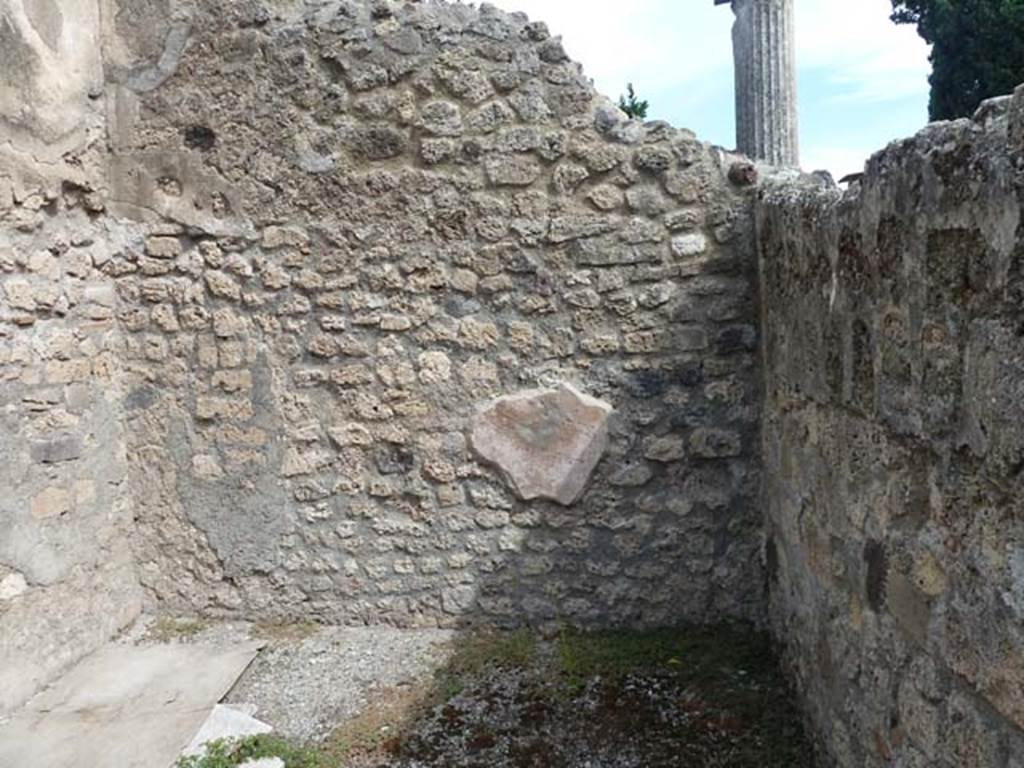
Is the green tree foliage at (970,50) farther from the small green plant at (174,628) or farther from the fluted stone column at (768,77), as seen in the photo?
the small green plant at (174,628)

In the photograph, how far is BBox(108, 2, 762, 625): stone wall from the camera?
3.10m

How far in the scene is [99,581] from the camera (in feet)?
10.5

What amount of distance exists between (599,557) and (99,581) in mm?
1868

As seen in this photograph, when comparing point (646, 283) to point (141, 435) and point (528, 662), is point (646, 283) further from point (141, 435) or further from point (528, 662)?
point (141, 435)

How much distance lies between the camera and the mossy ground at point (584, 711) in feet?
8.07

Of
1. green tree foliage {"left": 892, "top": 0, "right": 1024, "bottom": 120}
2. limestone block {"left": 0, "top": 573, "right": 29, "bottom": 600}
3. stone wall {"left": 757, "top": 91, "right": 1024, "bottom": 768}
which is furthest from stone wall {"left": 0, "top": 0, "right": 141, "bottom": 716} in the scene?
green tree foliage {"left": 892, "top": 0, "right": 1024, "bottom": 120}

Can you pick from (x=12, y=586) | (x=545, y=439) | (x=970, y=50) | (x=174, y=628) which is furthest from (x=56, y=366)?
(x=970, y=50)

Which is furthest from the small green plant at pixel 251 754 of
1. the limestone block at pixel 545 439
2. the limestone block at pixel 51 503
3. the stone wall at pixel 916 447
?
the stone wall at pixel 916 447

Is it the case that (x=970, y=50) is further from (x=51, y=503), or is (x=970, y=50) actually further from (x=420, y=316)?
(x=51, y=503)

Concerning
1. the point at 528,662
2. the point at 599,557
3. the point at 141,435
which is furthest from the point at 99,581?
the point at 599,557

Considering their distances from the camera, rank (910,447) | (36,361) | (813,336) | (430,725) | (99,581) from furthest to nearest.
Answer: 1. (99,581)
2. (36,361)
3. (430,725)
4. (813,336)
5. (910,447)

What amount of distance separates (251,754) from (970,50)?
40.4 ft

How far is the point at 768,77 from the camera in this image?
7.80 meters

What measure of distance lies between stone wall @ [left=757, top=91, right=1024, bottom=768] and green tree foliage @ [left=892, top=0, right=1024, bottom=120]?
10.5 metres
